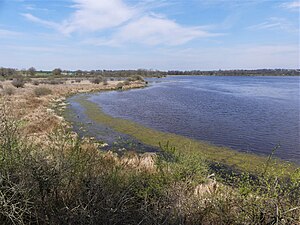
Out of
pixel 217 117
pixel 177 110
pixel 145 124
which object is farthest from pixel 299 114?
pixel 145 124

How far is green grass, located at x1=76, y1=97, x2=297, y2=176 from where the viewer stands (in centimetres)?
1100

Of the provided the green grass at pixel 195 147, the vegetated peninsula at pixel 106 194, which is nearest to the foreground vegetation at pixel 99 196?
the vegetated peninsula at pixel 106 194

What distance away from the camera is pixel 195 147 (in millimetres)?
13961

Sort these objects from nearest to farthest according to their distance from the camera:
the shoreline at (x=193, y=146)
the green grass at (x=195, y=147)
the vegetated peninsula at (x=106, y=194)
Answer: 1. the vegetated peninsula at (x=106, y=194)
2. the green grass at (x=195, y=147)
3. the shoreline at (x=193, y=146)

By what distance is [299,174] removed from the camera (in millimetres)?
3744

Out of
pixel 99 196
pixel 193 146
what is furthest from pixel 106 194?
pixel 193 146

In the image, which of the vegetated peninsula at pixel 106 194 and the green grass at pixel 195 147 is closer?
the vegetated peninsula at pixel 106 194

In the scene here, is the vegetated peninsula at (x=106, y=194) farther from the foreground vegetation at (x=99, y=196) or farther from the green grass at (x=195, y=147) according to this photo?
the green grass at (x=195, y=147)

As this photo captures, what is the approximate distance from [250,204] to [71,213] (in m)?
3.41

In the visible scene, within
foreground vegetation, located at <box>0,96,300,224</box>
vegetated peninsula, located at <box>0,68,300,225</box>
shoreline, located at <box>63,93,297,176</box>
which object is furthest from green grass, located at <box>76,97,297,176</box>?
foreground vegetation, located at <box>0,96,300,224</box>

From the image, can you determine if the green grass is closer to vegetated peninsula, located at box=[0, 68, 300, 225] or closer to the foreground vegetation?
vegetated peninsula, located at box=[0, 68, 300, 225]

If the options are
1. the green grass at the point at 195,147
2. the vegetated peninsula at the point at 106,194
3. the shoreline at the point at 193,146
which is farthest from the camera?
the shoreline at the point at 193,146

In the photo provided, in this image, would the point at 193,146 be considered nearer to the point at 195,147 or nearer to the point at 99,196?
the point at 195,147

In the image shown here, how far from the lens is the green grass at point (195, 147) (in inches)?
433
